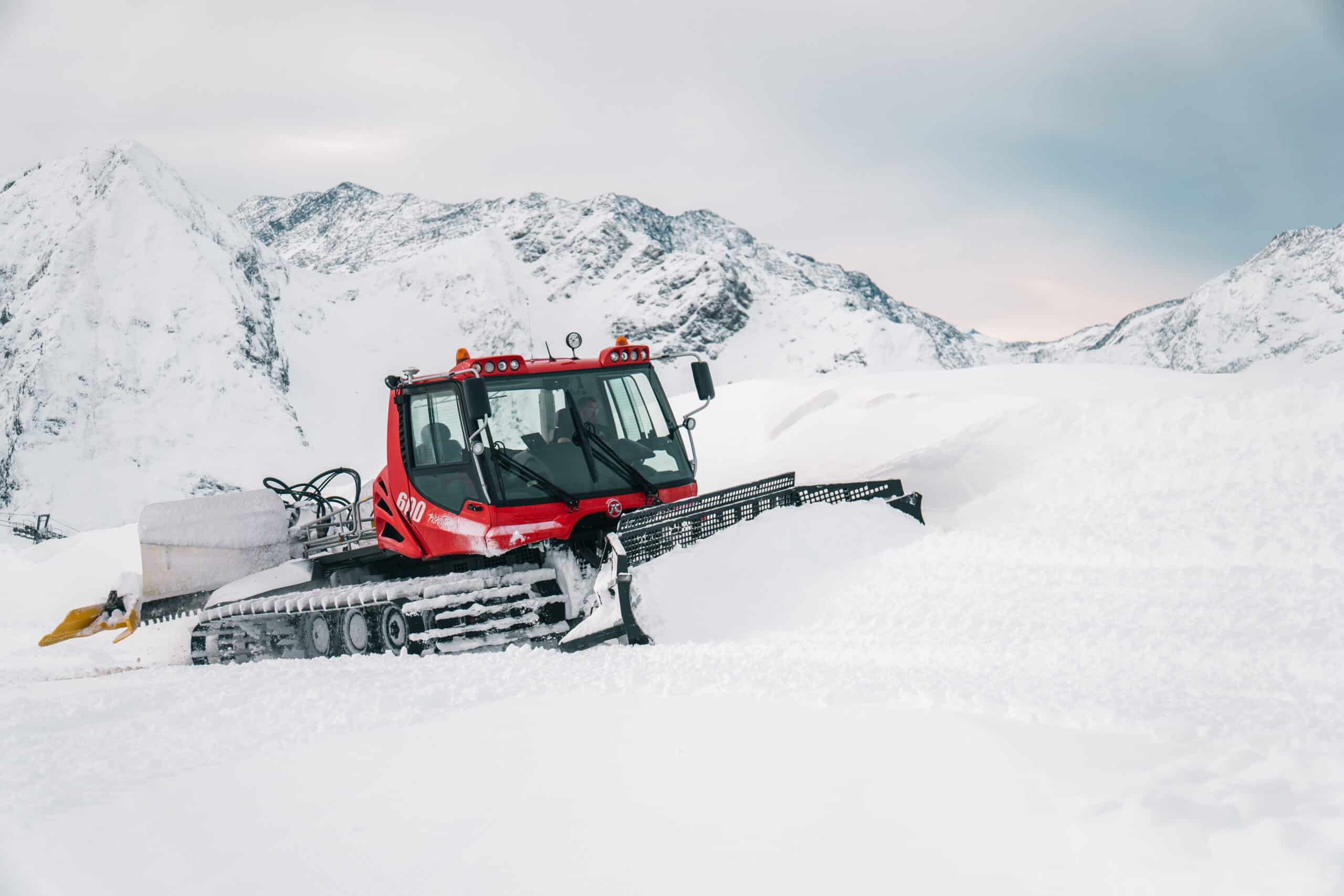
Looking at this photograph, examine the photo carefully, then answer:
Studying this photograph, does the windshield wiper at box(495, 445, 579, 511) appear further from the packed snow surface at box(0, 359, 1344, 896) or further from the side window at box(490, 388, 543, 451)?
the packed snow surface at box(0, 359, 1344, 896)

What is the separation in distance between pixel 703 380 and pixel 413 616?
2.43 meters

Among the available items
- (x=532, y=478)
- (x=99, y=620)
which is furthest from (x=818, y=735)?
(x=99, y=620)

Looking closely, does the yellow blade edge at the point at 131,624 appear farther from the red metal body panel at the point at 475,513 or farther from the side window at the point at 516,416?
the side window at the point at 516,416

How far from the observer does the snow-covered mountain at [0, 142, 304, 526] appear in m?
63.9

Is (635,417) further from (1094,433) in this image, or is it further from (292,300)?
(292,300)

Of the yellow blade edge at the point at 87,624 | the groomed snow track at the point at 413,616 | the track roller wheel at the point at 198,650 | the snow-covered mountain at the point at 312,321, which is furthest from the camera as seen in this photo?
the snow-covered mountain at the point at 312,321

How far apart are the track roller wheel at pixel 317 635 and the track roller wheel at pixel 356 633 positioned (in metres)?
0.20

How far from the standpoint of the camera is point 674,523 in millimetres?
6066

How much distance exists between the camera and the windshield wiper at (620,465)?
22.4ft

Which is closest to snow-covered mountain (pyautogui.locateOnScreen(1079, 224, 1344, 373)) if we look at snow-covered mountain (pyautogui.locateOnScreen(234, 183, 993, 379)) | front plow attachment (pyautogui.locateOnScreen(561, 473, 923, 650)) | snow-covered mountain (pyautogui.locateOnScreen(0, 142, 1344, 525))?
snow-covered mountain (pyautogui.locateOnScreen(0, 142, 1344, 525))

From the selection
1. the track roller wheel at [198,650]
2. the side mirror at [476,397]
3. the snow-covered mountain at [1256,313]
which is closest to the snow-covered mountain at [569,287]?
the snow-covered mountain at [1256,313]

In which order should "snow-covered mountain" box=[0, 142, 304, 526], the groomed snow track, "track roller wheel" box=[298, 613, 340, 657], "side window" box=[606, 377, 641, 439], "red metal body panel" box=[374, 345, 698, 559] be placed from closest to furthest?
the groomed snow track → "red metal body panel" box=[374, 345, 698, 559] → "side window" box=[606, 377, 641, 439] → "track roller wheel" box=[298, 613, 340, 657] → "snow-covered mountain" box=[0, 142, 304, 526]

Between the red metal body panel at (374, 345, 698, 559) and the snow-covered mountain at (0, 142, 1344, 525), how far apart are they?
2289 cm

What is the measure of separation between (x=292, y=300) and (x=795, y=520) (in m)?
87.4
